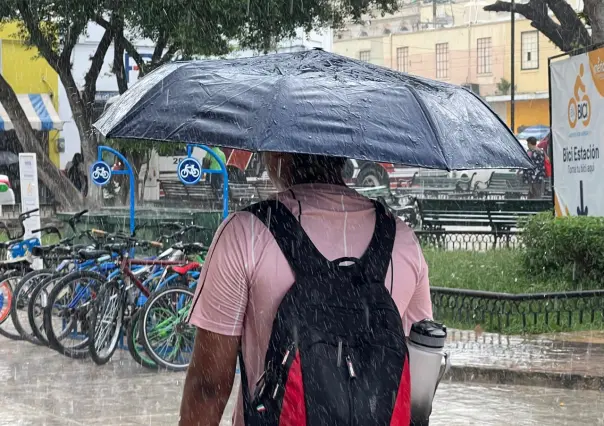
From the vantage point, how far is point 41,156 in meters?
22.5

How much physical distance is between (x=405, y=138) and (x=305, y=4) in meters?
19.4

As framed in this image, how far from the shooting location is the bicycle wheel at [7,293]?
10.8 meters

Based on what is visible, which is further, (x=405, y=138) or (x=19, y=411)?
(x=19, y=411)

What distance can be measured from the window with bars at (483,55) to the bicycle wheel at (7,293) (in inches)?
2090

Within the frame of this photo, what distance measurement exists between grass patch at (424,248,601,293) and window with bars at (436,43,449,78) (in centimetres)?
4893

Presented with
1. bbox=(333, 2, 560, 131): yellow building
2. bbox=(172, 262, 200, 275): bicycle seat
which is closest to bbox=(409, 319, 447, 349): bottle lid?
bbox=(172, 262, 200, 275): bicycle seat

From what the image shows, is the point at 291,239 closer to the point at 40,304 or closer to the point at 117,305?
the point at 117,305

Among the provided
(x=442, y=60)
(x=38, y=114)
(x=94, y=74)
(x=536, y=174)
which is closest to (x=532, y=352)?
(x=94, y=74)

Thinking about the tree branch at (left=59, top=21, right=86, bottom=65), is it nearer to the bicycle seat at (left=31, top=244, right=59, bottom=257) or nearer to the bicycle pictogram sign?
the bicycle pictogram sign

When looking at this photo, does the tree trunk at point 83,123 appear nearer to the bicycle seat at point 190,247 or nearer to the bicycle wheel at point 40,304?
the bicycle wheel at point 40,304

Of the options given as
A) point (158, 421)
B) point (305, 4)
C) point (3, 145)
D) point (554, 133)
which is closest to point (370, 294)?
point (158, 421)

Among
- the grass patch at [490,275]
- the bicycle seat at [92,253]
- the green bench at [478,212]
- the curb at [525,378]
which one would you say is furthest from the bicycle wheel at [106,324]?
the green bench at [478,212]

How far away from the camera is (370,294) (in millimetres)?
2721

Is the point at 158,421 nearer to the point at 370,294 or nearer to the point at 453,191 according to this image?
the point at 370,294
